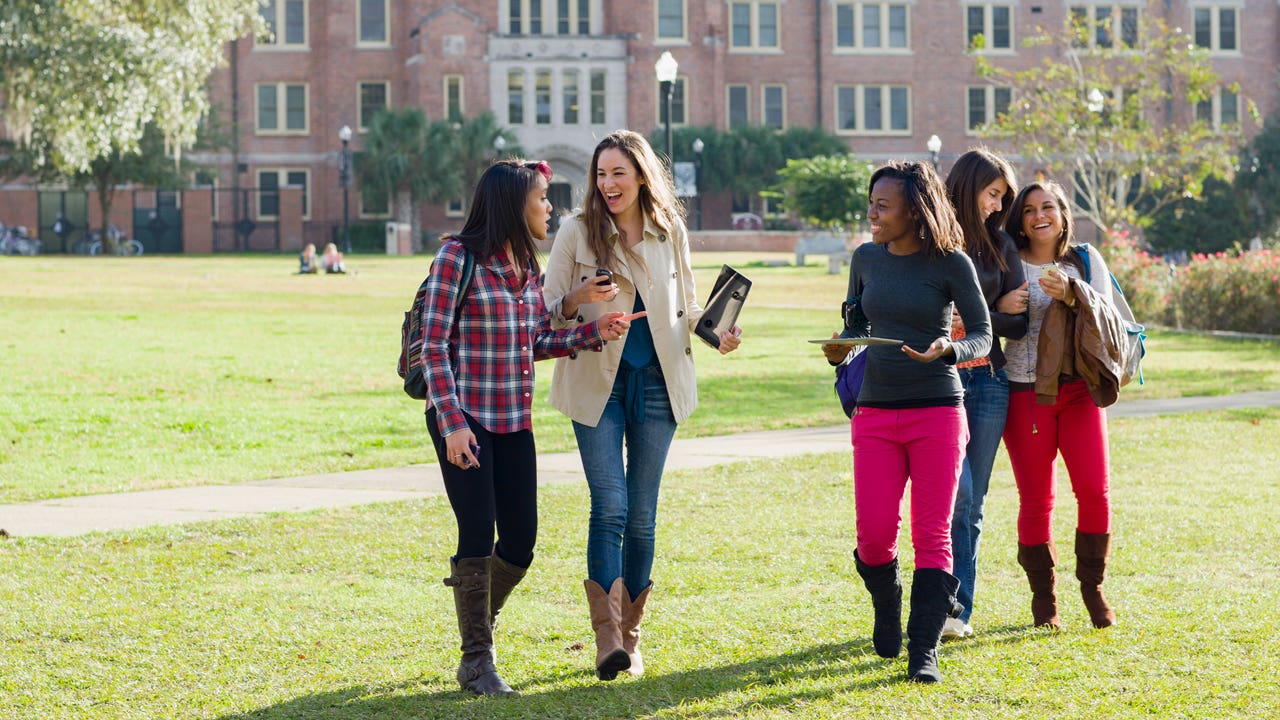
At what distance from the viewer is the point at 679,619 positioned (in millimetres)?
6047

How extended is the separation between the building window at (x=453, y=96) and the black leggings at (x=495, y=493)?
5224cm

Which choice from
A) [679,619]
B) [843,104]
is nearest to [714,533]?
[679,619]

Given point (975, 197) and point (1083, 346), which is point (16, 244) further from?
point (1083, 346)

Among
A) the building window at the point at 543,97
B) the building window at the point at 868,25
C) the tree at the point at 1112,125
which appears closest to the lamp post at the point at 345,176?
the building window at the point at 543,97

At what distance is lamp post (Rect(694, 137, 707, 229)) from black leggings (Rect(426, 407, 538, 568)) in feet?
160

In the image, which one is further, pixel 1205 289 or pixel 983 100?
pixel 983 100

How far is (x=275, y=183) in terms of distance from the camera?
59.0 m

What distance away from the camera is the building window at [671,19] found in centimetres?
5803

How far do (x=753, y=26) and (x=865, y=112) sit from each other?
536 centimetres

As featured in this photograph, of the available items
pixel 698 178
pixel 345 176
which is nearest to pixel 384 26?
pixel 345 176

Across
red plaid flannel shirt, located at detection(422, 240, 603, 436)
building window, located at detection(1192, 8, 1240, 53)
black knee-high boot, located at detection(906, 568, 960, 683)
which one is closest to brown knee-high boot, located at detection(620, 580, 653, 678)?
red plaid flannel shirt, located at detection(422, 240, 603, 436)

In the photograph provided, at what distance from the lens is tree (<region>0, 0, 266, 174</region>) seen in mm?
22281

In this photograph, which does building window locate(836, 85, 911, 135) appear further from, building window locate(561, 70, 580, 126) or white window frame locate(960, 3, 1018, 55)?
building window locate(561, 70, 580, 126)

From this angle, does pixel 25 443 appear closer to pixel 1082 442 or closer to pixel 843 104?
pixel 1082 442
